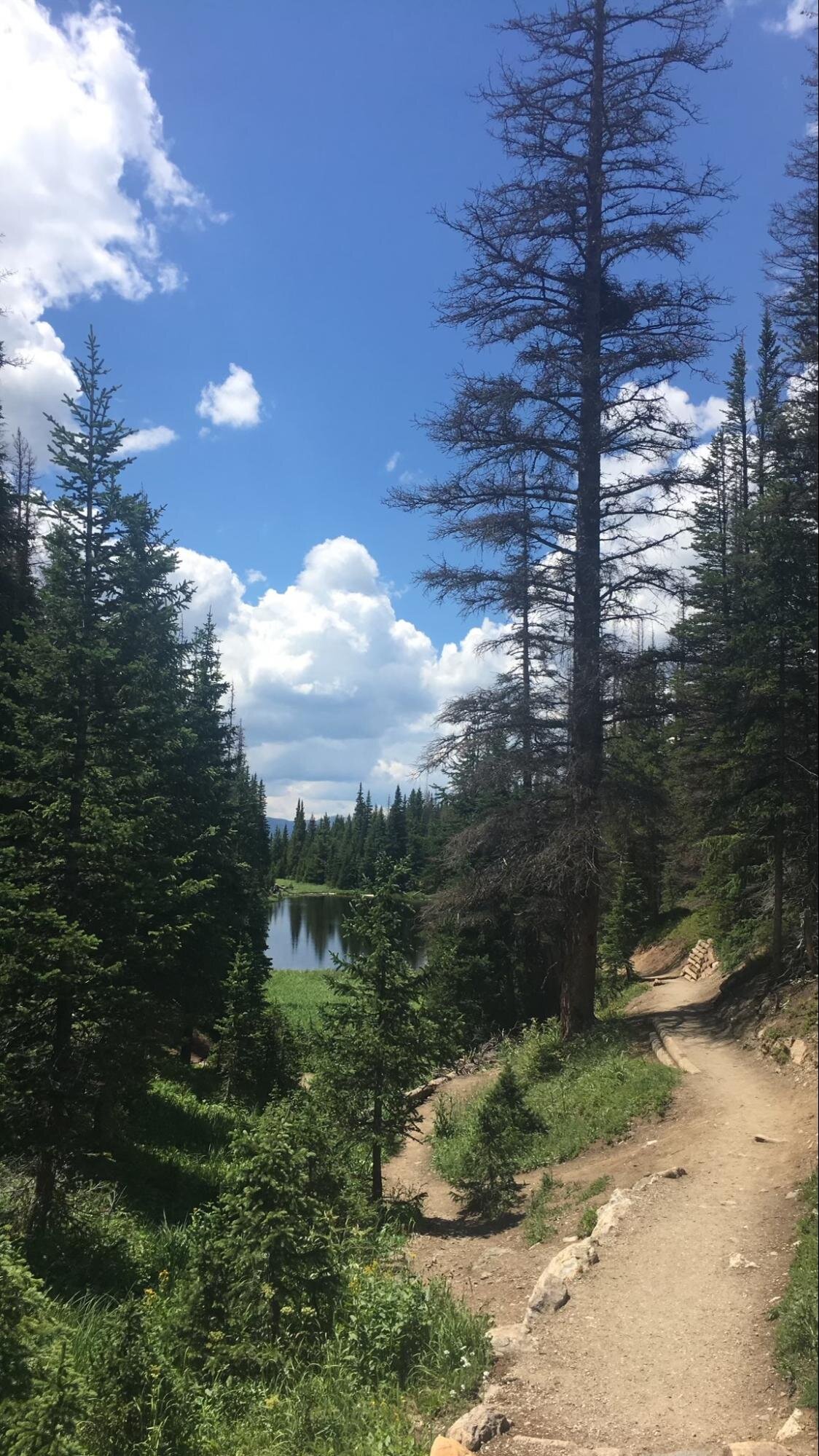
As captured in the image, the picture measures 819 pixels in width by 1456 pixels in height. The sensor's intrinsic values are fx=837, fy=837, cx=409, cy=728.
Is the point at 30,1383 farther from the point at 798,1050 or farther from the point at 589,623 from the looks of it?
the point at 589,623

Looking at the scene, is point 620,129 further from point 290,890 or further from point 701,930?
point 290,890

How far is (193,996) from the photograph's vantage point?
18.2 meters

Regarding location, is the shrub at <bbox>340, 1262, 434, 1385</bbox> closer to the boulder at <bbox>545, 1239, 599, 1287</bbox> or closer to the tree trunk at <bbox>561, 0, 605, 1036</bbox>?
the boulder at <bbox>545, 1239, 599, 1287</bbox>

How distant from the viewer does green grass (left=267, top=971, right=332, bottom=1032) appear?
3472cm

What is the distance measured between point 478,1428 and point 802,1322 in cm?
192

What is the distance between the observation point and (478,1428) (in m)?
4.67

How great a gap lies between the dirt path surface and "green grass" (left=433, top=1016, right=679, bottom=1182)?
1.31ft

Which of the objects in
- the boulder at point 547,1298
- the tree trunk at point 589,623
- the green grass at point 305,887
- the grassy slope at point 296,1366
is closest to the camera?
the grassy slope at point 296,1366

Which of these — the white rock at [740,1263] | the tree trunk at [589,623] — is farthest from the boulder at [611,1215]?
the tree trunk at [589,623]

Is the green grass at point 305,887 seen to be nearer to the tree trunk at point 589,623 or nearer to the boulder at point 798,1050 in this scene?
the tree trunk at point 589,623

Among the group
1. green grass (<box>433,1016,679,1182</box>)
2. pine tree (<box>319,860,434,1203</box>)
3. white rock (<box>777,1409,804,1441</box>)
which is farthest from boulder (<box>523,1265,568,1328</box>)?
pine tree (<box>319,860,434,1203</box>)

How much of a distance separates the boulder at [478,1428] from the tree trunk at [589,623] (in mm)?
8848

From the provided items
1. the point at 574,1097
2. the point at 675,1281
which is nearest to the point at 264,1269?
the point at 675,1281

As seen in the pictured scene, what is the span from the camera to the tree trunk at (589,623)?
13.5 metres
